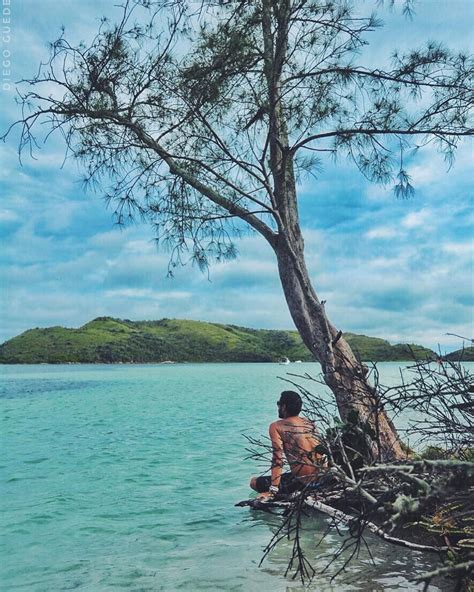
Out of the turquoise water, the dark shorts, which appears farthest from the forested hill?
the dark shorts

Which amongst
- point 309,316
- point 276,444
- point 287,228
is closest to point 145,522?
point 276,444

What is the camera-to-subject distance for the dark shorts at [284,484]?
6.47 metres

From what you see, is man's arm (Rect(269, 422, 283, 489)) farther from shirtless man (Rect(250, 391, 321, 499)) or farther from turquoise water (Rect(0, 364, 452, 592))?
turquoise water (Rect(0, 364, 452, 592))

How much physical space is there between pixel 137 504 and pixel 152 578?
328cm

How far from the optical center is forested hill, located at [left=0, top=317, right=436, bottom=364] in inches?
3915

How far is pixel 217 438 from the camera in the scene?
15.9 m

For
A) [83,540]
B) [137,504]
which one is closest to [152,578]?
[83,540]

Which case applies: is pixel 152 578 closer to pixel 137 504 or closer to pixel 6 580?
Result: pixel 6 580

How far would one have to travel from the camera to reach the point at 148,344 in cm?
11150

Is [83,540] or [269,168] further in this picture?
[269,168]

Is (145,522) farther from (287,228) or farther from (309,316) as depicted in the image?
(287,228)

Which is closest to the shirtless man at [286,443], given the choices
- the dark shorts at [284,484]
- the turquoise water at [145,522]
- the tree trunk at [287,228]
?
the dark shorts at [284,484]

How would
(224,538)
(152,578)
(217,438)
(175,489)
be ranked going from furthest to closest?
(217,438) → (175,489) → (224,538) → (152,578)

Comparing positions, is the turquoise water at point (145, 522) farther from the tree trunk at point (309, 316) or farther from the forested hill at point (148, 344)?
the forested hill at point (148, 344)
